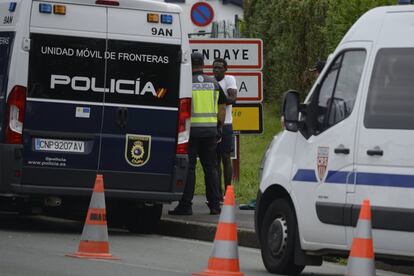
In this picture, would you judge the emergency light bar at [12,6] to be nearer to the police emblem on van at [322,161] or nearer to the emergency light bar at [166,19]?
the emergency light bar at [166,19]

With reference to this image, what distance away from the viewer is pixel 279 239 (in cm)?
1172

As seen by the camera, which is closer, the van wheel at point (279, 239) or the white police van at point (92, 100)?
the van wheel at point (279, 239)

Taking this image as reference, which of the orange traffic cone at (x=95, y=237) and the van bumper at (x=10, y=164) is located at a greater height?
the van bumper at (x=10, y=164)

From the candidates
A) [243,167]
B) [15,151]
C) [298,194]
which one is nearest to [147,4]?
[15,151]

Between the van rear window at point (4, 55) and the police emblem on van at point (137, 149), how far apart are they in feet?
4.87

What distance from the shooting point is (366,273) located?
9.51 m

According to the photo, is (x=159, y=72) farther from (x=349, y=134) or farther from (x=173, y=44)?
(x=349, y=134)

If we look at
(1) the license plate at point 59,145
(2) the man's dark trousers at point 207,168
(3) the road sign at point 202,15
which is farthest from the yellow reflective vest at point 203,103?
(3) the road sign at point 202,15

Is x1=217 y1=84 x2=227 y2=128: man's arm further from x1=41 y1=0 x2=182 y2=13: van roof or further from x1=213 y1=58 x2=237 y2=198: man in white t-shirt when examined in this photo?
x1=41 y1=0 x2=182 y2=13: van roof

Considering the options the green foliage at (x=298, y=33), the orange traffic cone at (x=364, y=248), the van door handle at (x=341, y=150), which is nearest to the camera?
the orange traffic cone at (x=364, y=248)

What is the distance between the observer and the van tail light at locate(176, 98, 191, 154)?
611 inches

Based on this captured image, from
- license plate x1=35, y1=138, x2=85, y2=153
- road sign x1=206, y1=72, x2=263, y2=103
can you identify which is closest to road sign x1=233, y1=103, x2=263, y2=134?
road sign x1=206, y1=72, x2=263, y2=103

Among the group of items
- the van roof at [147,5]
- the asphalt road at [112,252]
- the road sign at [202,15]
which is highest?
the road sign at [202,15]

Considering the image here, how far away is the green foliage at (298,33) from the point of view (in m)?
26.2
